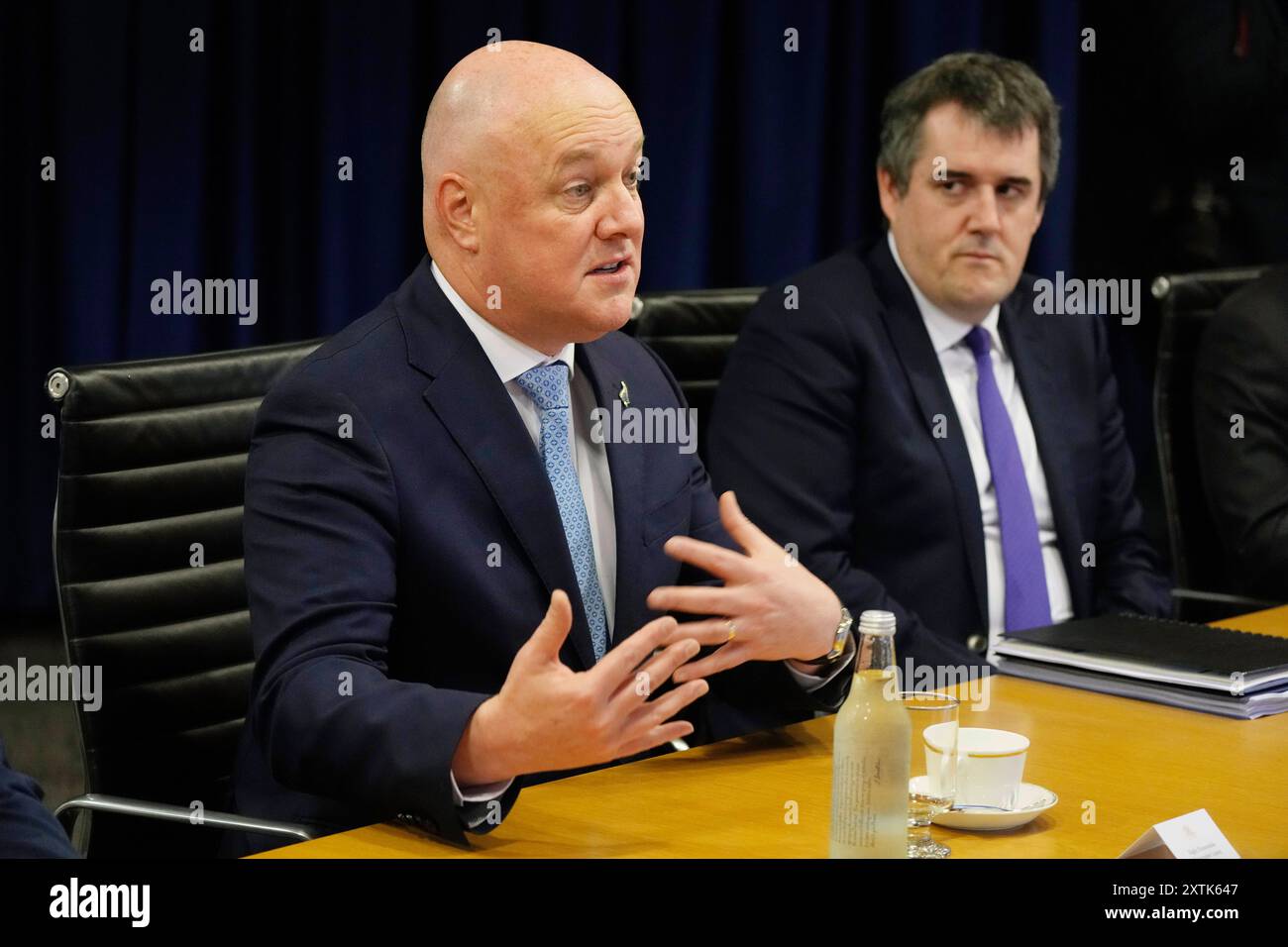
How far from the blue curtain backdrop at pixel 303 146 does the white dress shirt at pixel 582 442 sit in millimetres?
2083

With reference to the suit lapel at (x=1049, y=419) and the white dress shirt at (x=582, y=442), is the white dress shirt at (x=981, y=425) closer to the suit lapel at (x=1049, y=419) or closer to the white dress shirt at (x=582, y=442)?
the suit lapel at (x=1049, y=419)

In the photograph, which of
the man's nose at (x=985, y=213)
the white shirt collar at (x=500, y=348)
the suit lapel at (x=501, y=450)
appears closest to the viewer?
the suit lapel at (x=501, y=450)

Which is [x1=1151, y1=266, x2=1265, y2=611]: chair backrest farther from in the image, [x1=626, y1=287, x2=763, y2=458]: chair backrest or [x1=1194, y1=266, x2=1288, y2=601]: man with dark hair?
[x1=626, y1=287, x2=763, y2=458]: chair backrest

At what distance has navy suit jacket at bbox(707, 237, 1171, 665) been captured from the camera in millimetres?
2846

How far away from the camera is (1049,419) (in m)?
3.03

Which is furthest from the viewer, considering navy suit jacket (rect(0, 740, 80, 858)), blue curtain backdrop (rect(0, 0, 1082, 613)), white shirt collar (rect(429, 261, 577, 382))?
blue curtain backdrop (rect(0, 0, 1082, 613))

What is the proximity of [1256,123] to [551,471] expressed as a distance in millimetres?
3092

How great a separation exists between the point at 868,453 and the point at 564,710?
144 cm

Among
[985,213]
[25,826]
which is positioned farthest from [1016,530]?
[25,826]

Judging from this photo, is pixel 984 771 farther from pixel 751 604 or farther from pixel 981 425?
pixel 981 425

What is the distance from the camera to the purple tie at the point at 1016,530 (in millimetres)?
2898

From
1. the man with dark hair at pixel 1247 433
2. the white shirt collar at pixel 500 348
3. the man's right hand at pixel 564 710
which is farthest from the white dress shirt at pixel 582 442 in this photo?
the man with dark hair at pixel 1247 433

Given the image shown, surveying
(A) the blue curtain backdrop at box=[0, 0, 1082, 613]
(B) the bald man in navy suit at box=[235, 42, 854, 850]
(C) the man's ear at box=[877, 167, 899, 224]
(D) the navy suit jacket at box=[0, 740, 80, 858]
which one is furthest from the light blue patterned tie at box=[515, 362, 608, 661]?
(A) the blue curtain backdrop at box=[0, 0, 1082, 613]

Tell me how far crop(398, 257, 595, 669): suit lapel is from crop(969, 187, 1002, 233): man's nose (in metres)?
1.21
